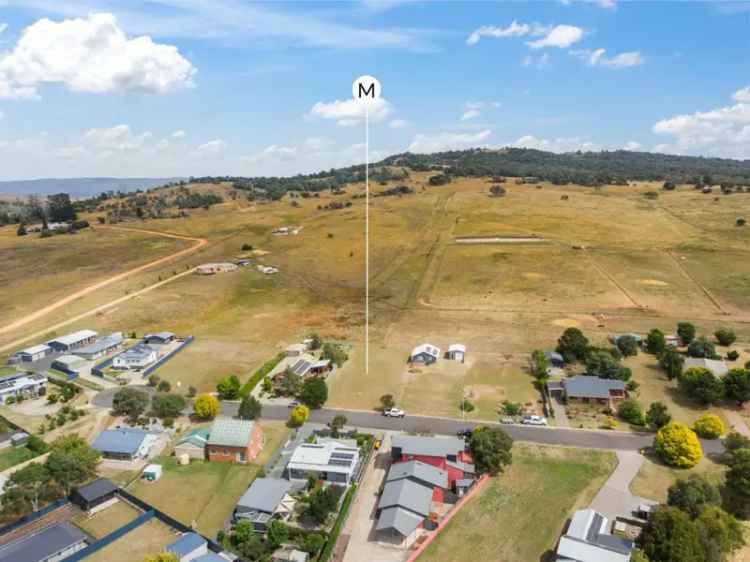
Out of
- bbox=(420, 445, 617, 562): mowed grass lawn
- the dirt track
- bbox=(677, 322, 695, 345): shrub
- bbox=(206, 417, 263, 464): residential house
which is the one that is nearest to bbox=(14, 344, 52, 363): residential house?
the dirt track

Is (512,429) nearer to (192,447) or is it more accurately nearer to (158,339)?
(192,447)

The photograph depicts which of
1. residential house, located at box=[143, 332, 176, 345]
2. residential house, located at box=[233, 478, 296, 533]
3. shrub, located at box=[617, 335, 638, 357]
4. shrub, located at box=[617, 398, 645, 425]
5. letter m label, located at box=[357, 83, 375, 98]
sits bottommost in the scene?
residential house, located at box=[233, 478, 296, 533]

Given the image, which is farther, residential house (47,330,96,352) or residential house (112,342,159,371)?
residential house (47,330,96,352)

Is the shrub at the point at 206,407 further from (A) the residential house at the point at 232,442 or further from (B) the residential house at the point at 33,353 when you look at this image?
(B) the residential house at the point at 33,353

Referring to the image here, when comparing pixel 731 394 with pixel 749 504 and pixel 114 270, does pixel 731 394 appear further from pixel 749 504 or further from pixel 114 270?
pixel 114 270

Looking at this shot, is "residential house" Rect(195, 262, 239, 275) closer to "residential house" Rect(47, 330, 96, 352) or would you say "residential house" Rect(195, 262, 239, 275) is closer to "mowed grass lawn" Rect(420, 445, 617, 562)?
"residential house" Rect(47, 330, 96, 352)

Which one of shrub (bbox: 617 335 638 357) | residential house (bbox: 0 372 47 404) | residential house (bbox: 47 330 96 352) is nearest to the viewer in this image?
residential house (bbox: 0 372 47 404)

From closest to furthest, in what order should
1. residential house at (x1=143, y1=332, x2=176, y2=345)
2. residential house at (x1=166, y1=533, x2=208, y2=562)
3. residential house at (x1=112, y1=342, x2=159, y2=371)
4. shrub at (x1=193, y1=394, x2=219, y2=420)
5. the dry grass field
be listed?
1. residential house at (x1=166, y1=533, x2=208, y2=562)
2. shrub at (x1=193, y1=394, x2=219, y2=420)
3. residential house at (x1=112, y1=342, x2=159, y2=371)
4. the dry grass field
5. residential house at (x1=143, y1=332, x2=176, y2=345)
